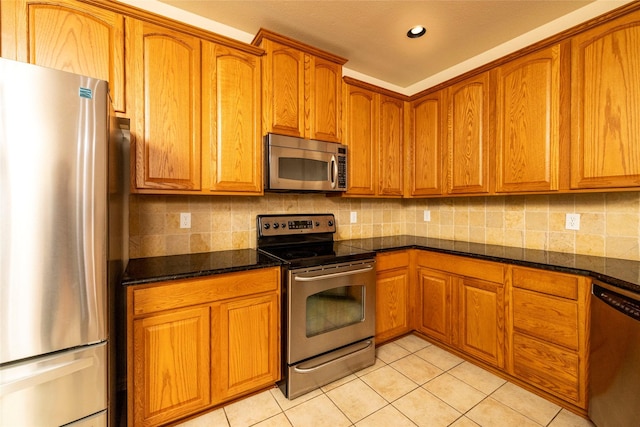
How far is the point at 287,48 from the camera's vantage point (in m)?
2.04

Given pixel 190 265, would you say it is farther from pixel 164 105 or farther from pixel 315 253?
pixel 164 105

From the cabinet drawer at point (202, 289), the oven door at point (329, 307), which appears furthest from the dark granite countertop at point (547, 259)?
the cabinet drawer at point (202, 289)

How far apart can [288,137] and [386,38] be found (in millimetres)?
1186

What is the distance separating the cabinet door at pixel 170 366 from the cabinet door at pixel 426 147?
2210mm

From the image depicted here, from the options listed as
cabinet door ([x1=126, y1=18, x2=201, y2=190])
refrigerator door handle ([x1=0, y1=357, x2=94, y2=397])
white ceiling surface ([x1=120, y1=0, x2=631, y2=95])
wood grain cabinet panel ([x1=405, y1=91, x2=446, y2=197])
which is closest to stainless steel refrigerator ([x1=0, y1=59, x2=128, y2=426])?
refrigerator door handle ([x1=0, y1=357, x2=94, y2=397])

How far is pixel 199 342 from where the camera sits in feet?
5.07

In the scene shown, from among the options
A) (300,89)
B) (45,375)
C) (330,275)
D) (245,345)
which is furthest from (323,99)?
(45,375)

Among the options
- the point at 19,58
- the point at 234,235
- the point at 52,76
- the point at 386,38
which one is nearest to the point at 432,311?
the point at 234,235

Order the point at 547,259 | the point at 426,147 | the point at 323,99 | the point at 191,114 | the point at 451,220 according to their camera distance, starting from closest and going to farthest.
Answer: the point at 191,114, the point at 547,259, the point at 323,99, the point at 426,147, the point at 451,220

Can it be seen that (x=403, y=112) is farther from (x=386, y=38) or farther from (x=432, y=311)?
(x=432, y=311)

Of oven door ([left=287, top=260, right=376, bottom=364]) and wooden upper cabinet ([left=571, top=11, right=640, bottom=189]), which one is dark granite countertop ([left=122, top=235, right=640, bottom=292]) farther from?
wooden upper cabinet ([left=571, top=11, right=640, bottom=189])

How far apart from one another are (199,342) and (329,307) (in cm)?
84

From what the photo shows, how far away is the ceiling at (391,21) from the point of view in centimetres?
186

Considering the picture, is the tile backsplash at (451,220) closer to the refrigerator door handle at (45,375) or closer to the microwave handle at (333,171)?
the microwave handle at (333,171)
